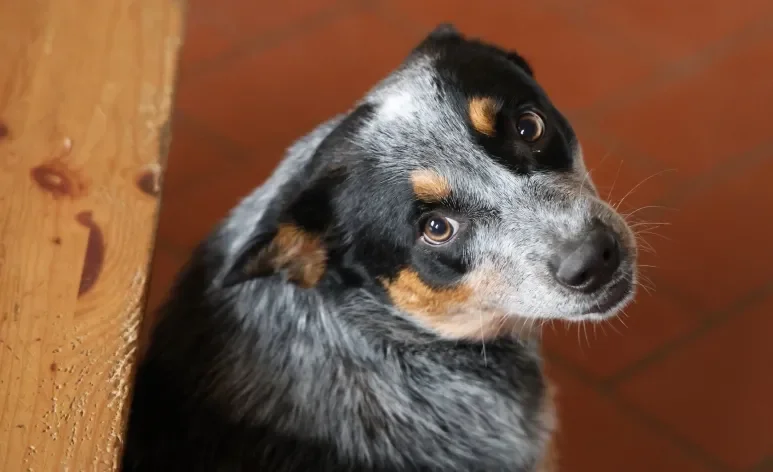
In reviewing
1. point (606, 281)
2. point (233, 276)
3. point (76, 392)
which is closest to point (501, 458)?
point (606, 281)

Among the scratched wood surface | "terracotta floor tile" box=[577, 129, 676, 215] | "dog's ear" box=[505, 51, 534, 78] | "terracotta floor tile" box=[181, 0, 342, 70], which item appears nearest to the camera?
the scratched wood surface

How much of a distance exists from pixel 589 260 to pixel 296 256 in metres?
0.45

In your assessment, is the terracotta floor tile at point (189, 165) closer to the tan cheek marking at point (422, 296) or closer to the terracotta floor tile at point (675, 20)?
the tan cheek marking at point (422, 296)

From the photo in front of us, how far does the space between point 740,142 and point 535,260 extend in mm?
1341

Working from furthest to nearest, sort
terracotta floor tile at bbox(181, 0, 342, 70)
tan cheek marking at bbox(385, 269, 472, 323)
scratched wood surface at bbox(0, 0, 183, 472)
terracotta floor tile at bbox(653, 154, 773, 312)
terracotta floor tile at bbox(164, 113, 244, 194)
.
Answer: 1. terracotta floor tile at bbox(181, 0, 342, 70)
2. terracotta floor tile at bbox(164, 113, 244, 194)
3. terracotta floor tile at bbox(653, 154, 773, 312)
4. tan cheek marking at bbox(385, 269, 472, 323)
5. scratched wood surface at bbox(0, 0, 183, 472)

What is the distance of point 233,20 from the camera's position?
2582mm

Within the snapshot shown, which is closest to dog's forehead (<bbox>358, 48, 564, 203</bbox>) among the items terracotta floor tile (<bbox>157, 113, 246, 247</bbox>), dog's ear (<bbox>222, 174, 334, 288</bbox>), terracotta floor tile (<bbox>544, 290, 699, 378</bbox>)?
dog's ear (<bbox>222, 174, 334, 288</bbox>)

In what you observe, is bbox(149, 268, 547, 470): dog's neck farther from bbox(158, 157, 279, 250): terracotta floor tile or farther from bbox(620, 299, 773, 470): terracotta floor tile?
bbox(158, 157, 279, 250): terracotta floor tile

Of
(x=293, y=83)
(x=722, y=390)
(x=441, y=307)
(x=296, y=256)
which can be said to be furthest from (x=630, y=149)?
(x=296, y=256)

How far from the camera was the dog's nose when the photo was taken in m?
1.19

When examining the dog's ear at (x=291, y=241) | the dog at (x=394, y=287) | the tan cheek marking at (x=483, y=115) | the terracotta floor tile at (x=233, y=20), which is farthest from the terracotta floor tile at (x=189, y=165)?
the tan cheek marking at (x=483, y=115)

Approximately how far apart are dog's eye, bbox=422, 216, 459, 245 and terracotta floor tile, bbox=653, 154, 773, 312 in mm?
1013

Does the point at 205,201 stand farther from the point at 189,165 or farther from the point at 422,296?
the point at 422,296

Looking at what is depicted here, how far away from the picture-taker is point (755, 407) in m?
1.89
